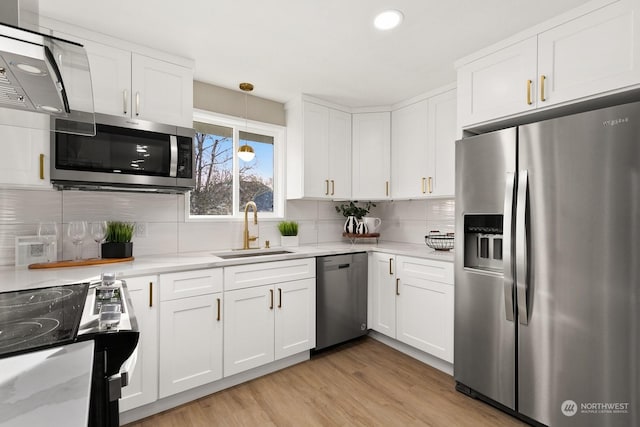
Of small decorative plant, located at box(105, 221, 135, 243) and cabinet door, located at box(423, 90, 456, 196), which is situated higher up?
cabinet door, located at box(423, 90, 456, 196)

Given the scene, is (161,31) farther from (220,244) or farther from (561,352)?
(561,352)

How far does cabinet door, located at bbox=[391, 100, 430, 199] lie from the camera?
2.98 m

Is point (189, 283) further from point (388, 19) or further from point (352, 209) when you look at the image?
point (388, 19)

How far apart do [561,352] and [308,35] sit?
235 cm

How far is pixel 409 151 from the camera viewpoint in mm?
3109

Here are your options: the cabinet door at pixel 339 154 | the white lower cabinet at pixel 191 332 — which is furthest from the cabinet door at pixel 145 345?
the cabinet door at pixel 339 154

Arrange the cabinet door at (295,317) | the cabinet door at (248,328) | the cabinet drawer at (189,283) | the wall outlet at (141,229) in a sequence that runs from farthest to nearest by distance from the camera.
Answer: the cabinet door at (295,317)
the wall outlet at (141,229)
the cabinet door at (248,328)
the cabinet drawer at (189,283)

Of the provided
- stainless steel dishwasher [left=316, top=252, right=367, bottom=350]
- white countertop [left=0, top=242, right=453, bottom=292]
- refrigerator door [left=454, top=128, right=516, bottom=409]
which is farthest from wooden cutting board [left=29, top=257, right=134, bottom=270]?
refrigerator door [left=454, top=128, right=516, bottom=409]

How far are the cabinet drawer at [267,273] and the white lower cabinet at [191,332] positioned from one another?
0.10 meters

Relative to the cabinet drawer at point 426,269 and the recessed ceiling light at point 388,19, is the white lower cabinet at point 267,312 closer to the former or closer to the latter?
the cabinet drawer at point 426,269

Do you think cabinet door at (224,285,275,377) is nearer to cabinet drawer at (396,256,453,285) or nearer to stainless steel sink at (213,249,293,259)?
stainless steel sink at (213,249,293,259)

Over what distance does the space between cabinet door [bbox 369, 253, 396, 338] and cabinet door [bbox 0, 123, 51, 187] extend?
8.31 ft

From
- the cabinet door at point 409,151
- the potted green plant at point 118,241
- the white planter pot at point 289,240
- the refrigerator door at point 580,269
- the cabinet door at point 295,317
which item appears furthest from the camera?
the white planter pot at point 289,240

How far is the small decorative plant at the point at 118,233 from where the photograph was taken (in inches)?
85.1
